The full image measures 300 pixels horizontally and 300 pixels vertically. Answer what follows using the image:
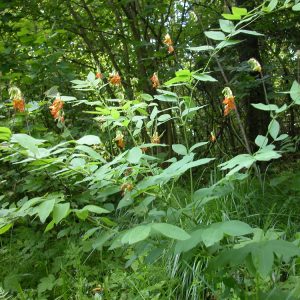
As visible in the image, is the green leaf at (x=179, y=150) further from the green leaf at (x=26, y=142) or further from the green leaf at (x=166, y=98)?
the green leaf at (x=26, y=142)

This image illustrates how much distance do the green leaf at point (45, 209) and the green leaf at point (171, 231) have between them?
31cm

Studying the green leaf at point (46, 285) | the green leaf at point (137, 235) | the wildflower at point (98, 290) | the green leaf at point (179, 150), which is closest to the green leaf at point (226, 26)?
the green leaf at point (179, 150)

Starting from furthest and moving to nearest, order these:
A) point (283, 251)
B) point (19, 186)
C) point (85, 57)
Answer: point (85, 57) < point (19, 186) < point (283, 251)

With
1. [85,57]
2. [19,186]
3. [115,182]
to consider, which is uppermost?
[85,57]

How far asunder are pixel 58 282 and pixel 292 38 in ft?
12.3

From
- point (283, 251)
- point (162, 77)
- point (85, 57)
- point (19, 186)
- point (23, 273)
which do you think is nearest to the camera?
point (283, 251)

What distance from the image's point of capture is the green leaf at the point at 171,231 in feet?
3.53

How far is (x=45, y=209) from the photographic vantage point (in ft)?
3.89

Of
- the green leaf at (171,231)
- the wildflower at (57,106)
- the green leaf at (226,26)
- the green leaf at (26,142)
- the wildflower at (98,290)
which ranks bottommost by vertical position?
the wildflower at (98,290)

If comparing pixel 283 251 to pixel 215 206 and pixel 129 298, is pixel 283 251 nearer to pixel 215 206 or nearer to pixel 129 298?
pixel 129 298

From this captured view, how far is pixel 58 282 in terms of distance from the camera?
2658mm

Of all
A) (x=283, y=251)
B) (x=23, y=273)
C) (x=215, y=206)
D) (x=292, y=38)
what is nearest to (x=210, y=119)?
(x=292, y=38)

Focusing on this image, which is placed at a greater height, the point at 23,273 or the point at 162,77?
the point at 162,77

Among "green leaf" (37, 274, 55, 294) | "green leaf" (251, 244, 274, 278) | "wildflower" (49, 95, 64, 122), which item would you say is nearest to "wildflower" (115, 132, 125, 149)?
"wildflower" (49, 95, 64, 122)
